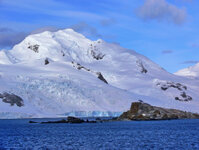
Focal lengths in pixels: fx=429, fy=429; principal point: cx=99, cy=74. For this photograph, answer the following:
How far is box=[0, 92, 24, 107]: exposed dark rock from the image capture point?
150 meters

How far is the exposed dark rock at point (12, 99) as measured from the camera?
14960 centimetres

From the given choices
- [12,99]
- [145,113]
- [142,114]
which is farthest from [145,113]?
[12,99]

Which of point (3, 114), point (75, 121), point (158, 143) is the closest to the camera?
point (158, 143)

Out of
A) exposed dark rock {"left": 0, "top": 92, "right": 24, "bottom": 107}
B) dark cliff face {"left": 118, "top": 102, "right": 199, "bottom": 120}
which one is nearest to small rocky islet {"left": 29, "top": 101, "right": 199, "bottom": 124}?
A: dark cliff face {"left": 118, "top": 102, "right": 199, "bottom": 120}

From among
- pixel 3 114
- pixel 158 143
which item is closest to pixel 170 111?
pixel 3 114

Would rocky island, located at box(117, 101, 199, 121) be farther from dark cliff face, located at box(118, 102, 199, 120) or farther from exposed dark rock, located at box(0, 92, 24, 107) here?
exposed dark rock, located at box(0, 92, 24, 107)

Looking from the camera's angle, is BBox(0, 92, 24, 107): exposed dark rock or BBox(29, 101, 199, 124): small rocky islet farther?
BBox(0, 92, 24, 107): exposed dark rock

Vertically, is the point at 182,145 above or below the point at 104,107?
below

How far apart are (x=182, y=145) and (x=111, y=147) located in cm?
968

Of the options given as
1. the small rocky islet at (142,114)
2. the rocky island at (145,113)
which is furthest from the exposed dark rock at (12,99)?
the rocky island at (145,113)

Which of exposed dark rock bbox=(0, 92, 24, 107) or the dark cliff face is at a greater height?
exposed dark rock bbox=(0, 92, 24, 107)

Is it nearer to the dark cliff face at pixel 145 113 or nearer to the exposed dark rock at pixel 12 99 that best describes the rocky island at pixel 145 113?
the dark cliff face at pixel 145 113

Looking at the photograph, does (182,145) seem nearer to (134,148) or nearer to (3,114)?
(134,148)

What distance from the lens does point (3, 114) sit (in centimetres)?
14250
